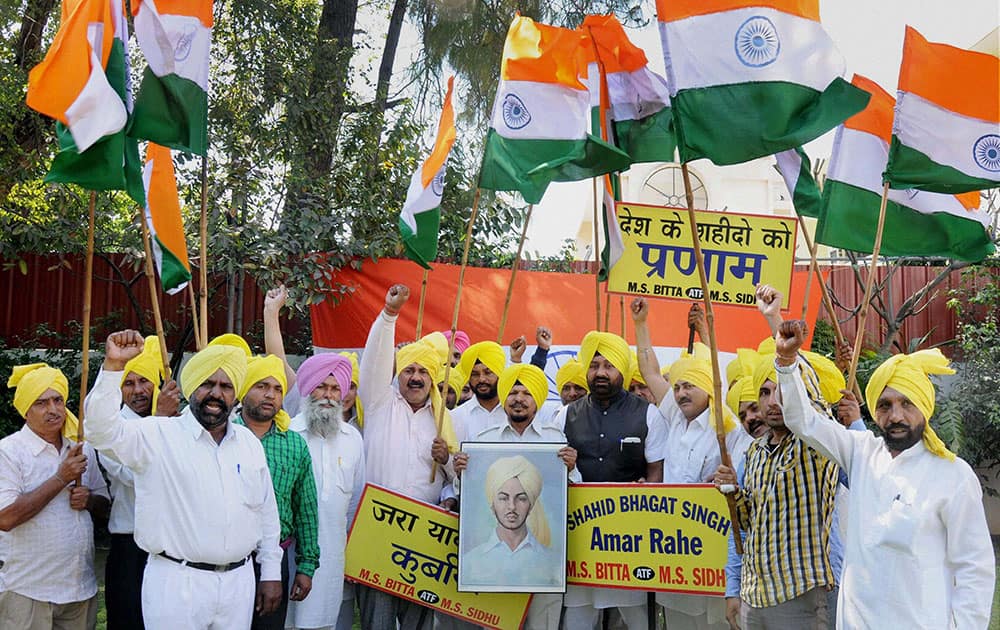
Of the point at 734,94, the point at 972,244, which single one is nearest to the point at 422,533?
the point at 734,94

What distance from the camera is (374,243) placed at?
10.3 metres

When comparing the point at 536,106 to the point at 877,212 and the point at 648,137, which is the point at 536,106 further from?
the point at 877,212

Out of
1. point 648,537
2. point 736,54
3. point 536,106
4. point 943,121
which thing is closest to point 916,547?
point 648,537

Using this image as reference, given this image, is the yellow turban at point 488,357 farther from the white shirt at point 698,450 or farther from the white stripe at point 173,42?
the white stripe at point 173,42

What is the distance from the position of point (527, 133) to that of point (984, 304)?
8.38 meters

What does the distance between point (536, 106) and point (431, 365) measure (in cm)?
169

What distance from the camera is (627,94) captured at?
6652 mm

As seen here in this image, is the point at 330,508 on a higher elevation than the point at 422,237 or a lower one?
lower

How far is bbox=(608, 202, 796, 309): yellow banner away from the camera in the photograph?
638cm

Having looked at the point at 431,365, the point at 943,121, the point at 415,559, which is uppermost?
the point at 943,121

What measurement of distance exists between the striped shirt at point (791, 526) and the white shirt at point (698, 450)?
0.94 metres

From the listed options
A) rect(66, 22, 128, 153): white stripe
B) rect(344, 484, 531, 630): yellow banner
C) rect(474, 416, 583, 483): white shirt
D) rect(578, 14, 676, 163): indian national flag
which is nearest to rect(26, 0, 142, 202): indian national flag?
rect(66, 22, 128, 153): white stripe

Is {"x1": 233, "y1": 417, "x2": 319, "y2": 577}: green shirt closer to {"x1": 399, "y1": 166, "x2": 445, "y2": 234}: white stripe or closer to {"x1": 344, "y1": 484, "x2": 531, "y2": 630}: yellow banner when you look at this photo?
{"x1": 344, "y1": 484, "x2": 531, "y2": 630}: yellow banner

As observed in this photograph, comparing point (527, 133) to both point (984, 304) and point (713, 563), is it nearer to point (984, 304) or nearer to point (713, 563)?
point (713, 563)
